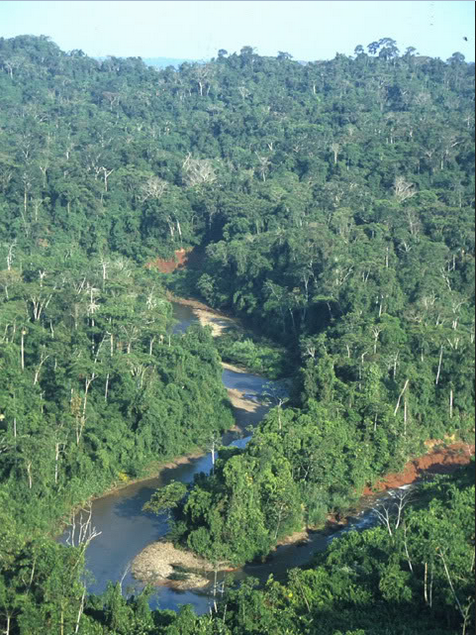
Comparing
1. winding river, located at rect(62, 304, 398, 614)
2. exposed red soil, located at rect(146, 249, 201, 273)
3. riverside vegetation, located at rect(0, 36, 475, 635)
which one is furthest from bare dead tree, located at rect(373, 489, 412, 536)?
exposed red soil, located at rect(146, 249, 201, 273)

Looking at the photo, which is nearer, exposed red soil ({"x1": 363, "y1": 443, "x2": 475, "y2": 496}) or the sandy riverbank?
the sandy riverbank

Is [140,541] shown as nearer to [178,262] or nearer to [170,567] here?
[170,567]

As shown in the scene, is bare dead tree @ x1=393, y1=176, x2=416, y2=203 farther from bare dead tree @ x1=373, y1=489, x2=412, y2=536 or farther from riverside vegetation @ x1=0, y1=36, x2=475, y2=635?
bare dead tree @ x1=373, y1=489, x2=412, y2=536

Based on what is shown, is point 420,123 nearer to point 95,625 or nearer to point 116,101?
point 116,101

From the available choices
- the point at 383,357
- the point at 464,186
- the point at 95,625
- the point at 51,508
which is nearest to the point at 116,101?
the point at 464,186

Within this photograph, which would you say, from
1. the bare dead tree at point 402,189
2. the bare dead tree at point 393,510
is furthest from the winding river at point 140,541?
the bare dead tree at point 402,189

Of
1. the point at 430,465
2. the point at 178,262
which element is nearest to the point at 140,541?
the point at 430,465
